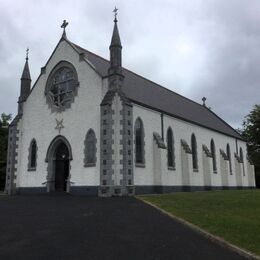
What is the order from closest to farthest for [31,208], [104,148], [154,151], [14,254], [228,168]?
[14,254]
[31,208]
[104,148]
[154,151]
[228,168]

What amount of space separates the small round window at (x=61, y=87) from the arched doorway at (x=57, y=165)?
286cm

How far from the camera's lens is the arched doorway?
28.6 meters

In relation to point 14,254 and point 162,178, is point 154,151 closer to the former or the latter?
point 162,178

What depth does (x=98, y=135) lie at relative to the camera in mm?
25500

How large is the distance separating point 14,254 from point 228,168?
3559 cm

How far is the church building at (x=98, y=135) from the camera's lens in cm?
2500

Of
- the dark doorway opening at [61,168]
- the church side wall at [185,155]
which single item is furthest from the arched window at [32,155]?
the church side wall at [185,155]

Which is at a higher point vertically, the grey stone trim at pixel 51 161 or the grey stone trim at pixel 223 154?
the grey stone trim at pixel 223 154

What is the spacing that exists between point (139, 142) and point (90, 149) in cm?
391

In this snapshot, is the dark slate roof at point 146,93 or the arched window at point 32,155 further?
the arched window at point 32,155

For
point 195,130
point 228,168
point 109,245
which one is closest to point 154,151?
point 195,130

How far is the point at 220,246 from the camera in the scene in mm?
9844

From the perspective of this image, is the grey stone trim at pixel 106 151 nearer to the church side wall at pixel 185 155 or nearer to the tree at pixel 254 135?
the church side wall at pixel 185 155

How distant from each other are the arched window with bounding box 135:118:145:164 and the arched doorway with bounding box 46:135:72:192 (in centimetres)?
564
